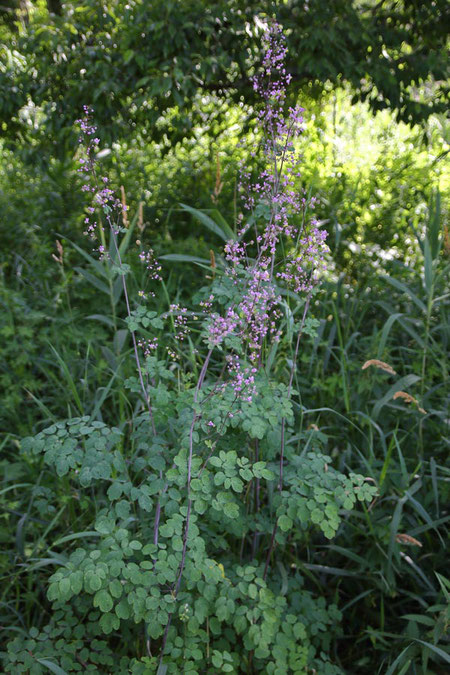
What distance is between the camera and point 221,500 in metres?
1.62

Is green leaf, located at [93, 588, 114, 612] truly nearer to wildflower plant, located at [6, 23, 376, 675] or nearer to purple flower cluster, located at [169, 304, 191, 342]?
wildflower plant, located at [6, 23, 376, 675]

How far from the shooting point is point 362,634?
2.26m

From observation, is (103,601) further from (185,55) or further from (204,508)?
(185,55)

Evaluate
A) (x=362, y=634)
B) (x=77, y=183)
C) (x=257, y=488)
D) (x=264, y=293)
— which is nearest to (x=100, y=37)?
(x=77, y=183)

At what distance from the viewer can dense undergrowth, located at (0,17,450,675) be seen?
1.64 m

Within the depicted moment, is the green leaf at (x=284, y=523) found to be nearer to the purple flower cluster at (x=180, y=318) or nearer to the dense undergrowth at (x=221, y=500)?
the dense undergrowth at (x=221, y=500)

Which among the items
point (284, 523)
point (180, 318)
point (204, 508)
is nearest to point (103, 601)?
point (204, 508)

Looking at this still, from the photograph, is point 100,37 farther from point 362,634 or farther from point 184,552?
point 362,634

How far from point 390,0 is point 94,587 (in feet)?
13.4

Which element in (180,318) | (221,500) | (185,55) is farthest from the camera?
(185,55)

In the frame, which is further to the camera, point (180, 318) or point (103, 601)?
point (180, 318)

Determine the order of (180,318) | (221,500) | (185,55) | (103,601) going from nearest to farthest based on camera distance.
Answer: (103,601)
(221,500)
(180,318)
(185,55)

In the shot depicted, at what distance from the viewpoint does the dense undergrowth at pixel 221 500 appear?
64.6 inches

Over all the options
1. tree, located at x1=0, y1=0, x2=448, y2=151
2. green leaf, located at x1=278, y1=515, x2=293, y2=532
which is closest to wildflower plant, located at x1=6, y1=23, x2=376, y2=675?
green leaf, located at x1=278, y1=515, x2=293, y2=532
